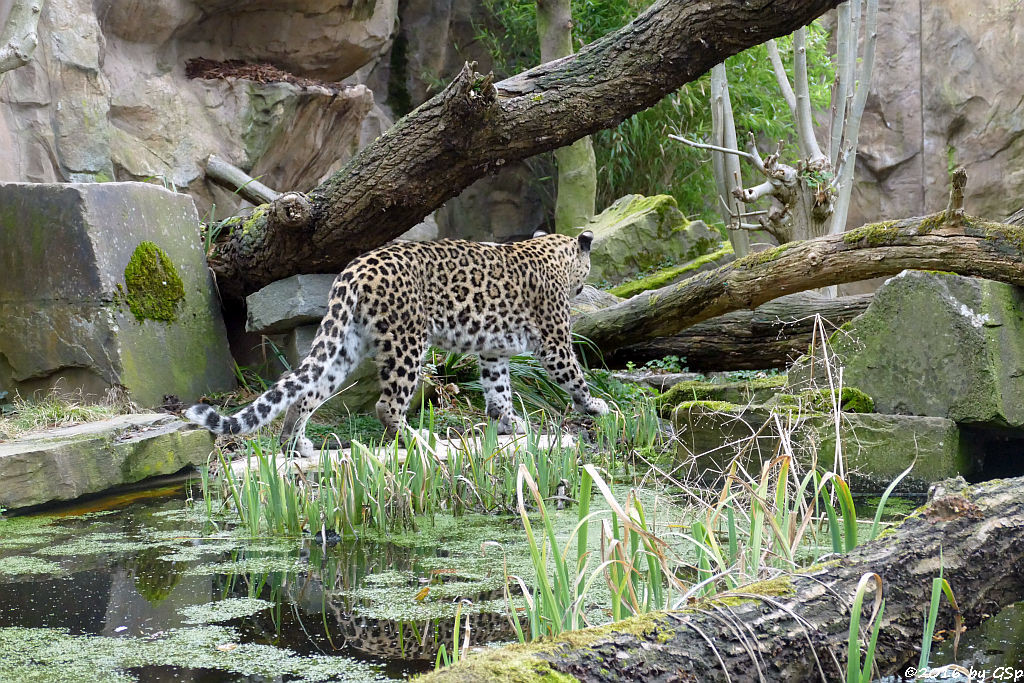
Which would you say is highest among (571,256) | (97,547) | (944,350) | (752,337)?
(571,256)

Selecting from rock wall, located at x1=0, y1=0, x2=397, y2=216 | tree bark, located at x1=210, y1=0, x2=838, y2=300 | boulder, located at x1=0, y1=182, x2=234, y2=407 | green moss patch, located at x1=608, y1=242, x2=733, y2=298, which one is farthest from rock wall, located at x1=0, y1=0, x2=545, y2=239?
green moss patch, located at x1=608, y1=242, x2=733, y2=298

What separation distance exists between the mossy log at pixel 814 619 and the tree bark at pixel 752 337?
4722 mm

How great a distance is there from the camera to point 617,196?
54.0 ft

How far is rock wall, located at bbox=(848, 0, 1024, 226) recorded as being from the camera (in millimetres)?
14453

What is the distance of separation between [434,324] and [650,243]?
221 inches

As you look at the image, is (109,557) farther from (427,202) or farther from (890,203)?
(890,203)

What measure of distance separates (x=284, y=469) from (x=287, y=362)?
Answer: 265 centimetres

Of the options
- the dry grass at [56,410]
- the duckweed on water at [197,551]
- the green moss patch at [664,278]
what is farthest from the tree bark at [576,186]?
the duckweed on water at [197,551]

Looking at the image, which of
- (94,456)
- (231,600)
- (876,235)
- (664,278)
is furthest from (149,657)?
(664,278)

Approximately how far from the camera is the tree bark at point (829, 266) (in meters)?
5.73

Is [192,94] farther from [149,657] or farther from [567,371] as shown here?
[149,657]

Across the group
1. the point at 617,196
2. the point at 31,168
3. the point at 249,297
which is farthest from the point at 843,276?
the point at 617,196

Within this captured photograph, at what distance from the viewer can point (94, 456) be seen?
5.57 metres

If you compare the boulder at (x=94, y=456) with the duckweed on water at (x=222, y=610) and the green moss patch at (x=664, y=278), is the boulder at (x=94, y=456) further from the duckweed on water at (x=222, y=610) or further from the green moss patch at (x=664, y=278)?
the green moss patch at (x=664, y=278)
